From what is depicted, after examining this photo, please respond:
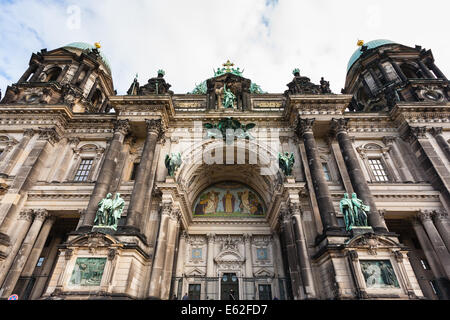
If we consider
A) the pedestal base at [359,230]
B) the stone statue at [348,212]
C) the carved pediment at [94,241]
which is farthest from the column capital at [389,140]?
the carved pediment at [94,241]

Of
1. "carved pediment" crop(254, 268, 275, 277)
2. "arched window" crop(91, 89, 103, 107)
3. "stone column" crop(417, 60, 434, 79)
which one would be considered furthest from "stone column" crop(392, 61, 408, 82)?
"arched window" crop(91, 89, 103, 107)

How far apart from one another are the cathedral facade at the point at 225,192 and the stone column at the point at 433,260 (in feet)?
0.21

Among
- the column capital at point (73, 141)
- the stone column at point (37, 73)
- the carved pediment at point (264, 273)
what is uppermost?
the stone column at point (37, 73)

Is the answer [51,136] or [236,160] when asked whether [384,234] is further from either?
[51,136]

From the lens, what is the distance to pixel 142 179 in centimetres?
1597

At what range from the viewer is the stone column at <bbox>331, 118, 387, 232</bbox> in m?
14.0

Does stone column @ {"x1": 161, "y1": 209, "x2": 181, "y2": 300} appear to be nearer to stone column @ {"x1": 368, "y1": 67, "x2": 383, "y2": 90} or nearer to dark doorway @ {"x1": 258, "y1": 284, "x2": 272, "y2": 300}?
dark doorway @ {"x1": 258, "y1": 284, "x2": 272, "y2": 300}

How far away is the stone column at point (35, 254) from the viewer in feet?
46.9

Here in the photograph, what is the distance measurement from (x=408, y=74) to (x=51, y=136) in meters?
33.9

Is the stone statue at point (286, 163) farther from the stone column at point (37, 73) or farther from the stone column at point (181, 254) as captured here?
the stone column at point (37, 73)

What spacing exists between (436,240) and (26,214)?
2529cm

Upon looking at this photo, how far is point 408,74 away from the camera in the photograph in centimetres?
2661

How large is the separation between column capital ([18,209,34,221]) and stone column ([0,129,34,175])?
333 cm
